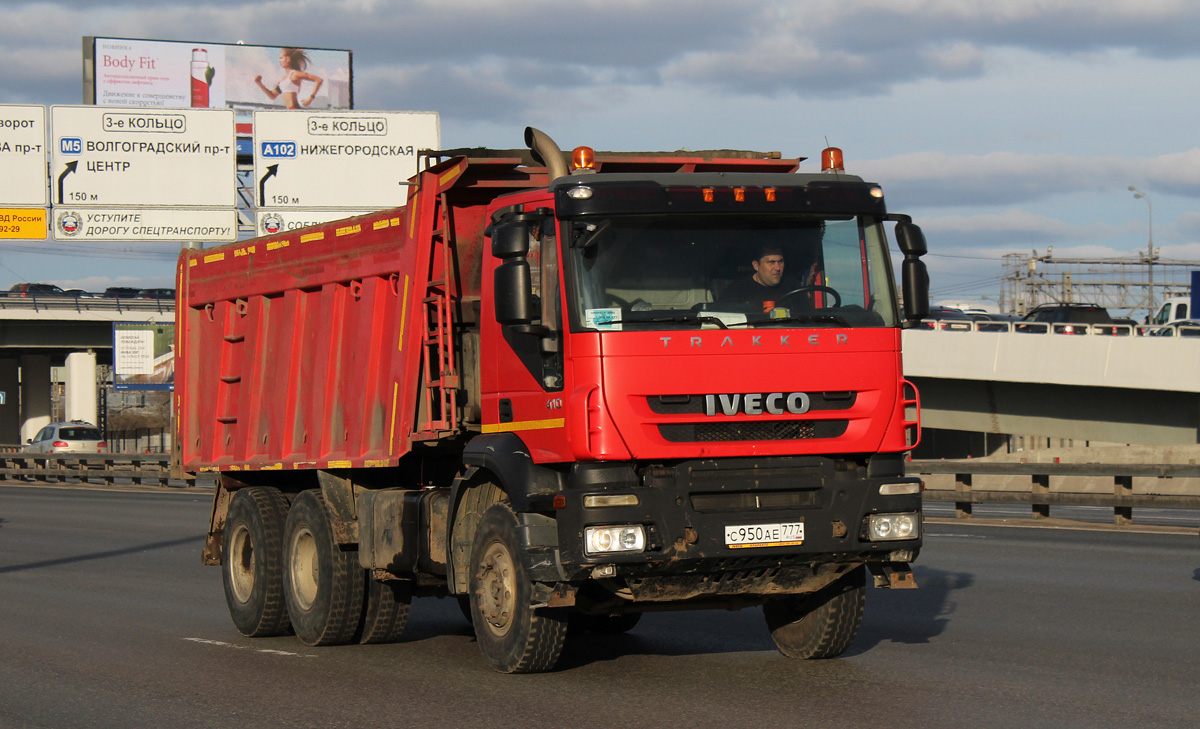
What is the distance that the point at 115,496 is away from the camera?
118ft

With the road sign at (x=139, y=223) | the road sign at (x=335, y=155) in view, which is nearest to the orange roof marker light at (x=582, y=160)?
Result: the road sign at (x=335, y=155)

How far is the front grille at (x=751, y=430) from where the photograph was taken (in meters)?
8.07

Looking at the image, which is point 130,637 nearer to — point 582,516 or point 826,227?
point 582,516

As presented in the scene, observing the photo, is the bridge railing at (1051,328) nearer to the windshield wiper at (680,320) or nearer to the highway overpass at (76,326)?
the highway overpass at (76,326)

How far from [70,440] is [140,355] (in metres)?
13.9

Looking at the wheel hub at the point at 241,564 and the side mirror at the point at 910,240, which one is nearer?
the side mirror at the point at 910,240

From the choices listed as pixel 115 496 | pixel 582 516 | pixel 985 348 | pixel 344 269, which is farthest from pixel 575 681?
pixel 985 348

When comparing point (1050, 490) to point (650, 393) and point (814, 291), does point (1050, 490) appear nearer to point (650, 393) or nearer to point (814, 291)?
point (814, 291)

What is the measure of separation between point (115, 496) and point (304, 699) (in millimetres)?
29319

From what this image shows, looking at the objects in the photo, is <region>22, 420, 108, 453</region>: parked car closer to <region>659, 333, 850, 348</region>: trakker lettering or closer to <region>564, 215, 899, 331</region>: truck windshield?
<region>564, 215, 899, 331</region>: truck windshield

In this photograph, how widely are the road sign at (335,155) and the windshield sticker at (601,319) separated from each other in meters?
27.7

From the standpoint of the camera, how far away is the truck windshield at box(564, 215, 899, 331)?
26.6 feet

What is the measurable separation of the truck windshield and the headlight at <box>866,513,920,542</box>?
3.57 ft

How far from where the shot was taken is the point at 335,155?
35406 mm
